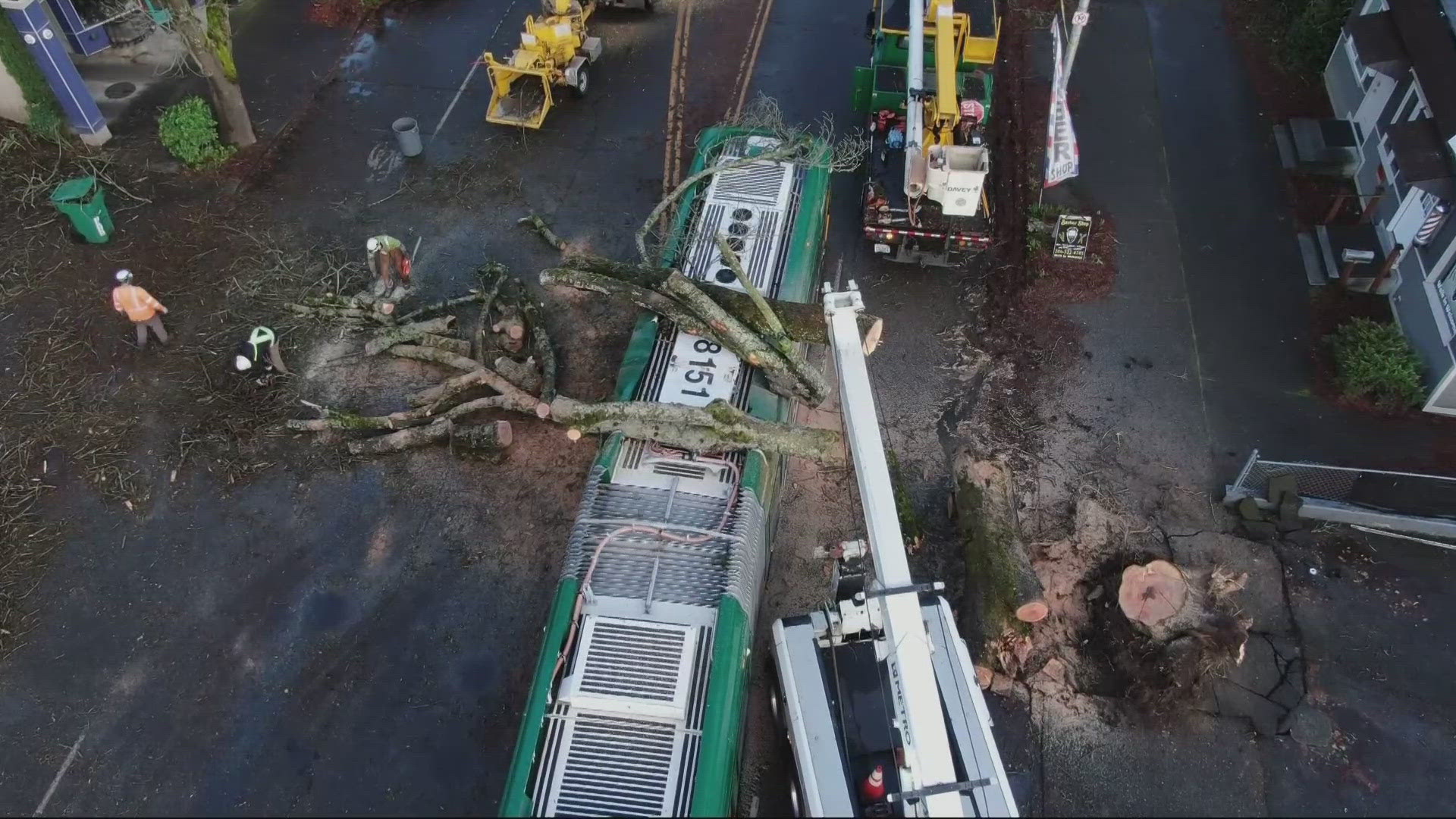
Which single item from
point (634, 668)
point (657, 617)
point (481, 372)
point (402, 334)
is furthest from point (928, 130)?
point (634, 668)

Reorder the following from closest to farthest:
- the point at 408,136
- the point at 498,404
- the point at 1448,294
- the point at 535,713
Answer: the point at 535,713, the point at 498,404, the point at 1448,294, the point at 408,136

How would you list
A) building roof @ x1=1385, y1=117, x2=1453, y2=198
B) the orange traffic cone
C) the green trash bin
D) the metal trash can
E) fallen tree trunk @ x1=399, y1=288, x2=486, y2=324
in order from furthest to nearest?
the metal trash can < the green trash bin < fallen tree trunk @ x1=399, y1=288, x2=486, y2=324 < building roof @ x1=1385, y1=117, x2=1453, y2=198 < the orange traffic cone

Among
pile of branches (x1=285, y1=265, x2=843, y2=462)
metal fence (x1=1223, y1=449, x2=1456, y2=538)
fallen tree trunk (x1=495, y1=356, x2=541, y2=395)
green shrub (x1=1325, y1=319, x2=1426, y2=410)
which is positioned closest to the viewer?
pile of branches (x1=285, y1=265, x2=843, y2=462)

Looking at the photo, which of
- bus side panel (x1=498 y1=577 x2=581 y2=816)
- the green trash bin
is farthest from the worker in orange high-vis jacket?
bus side panel (x1=498 y1=577 x2=581 y2=816)

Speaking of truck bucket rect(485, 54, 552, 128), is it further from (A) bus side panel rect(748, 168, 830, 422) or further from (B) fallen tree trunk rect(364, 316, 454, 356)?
(A) bus side panel rect(748, 168, 830, 422)

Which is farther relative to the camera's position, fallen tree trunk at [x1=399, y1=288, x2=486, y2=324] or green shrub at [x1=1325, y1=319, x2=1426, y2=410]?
fallen tree trunk at [x1=399, y1=288, x2=486, y2=324]

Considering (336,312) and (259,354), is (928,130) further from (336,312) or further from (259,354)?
(259,354)

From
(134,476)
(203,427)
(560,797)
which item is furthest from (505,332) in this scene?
(560,797)
